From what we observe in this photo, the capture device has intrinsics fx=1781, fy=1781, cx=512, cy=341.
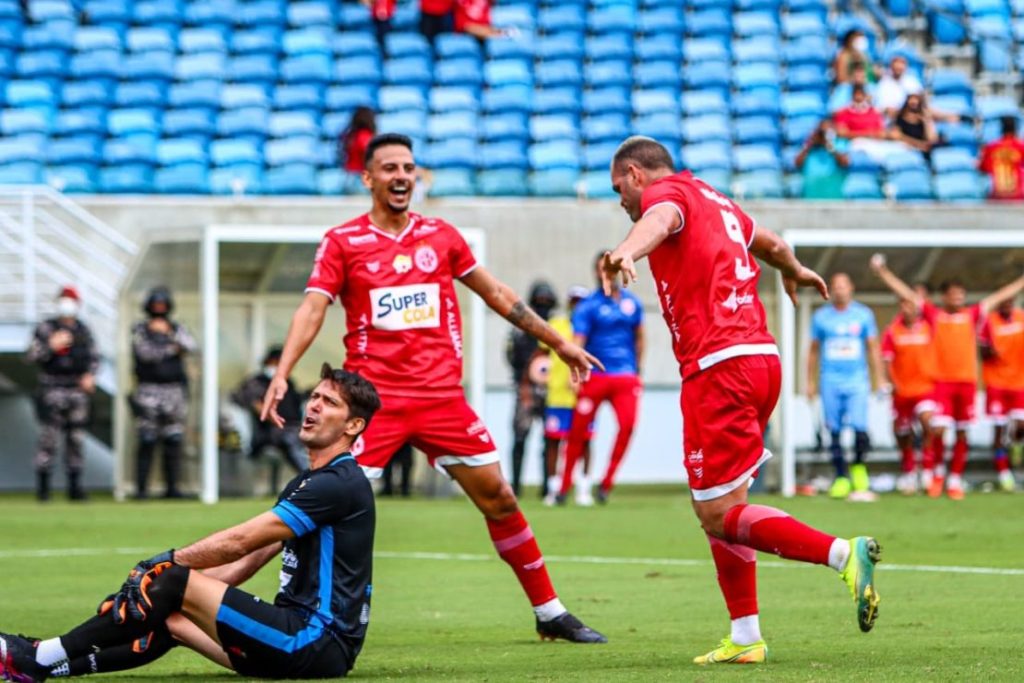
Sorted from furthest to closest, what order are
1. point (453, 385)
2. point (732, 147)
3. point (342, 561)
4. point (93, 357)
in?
1. point (732, 147)
2. point (93, 357)
3. point (453, 385)
4. point (342, 561)

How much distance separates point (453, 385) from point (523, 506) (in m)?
8.67

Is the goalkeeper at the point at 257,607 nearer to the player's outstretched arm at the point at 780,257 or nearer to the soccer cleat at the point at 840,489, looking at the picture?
the player's outstretched arm at the point at 780,257

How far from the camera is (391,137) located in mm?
8281

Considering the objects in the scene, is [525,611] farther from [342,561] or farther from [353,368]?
[342,561]

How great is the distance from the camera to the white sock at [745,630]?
22.7 feet

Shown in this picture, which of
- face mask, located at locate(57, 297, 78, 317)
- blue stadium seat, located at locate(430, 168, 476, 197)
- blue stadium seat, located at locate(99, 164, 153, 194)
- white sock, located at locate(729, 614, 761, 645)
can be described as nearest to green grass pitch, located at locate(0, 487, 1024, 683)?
white sock, located at locate(729, 614, 761, 645)

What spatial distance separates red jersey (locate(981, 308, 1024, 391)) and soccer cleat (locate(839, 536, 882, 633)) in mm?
12834

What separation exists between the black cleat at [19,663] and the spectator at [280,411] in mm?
12488

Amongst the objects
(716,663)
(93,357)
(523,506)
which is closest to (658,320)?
(523,506)

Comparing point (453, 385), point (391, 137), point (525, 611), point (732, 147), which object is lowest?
point (525, 611)

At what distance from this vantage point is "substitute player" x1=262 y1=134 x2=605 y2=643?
7957 mm

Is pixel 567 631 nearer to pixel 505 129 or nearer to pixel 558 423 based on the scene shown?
pixel 558 423

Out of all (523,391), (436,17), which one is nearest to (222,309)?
(523,391)

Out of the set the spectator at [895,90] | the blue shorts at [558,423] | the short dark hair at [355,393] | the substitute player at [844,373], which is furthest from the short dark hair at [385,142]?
the spectator at [895,90]
